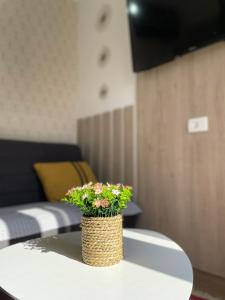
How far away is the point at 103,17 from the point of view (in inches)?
105

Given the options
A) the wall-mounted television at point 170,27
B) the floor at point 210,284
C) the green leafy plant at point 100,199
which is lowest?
the floor at point 210,284

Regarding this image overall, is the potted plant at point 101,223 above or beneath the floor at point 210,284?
above

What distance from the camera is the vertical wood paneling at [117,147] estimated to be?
2.42 m

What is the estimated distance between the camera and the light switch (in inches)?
70.4

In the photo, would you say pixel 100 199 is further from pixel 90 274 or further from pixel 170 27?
pixel 170 27

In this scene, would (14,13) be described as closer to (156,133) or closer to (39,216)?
(156,133)

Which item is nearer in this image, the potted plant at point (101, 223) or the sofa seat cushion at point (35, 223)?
the potted plant at point (101, 223)

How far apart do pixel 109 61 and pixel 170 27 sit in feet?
2.66

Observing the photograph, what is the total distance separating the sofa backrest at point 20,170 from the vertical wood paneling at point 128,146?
0.61 metres

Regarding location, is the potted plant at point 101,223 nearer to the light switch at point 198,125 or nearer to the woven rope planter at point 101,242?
the woven rope planter at point 101,242

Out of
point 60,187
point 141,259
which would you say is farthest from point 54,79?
point 141,259

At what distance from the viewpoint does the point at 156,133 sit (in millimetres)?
2113

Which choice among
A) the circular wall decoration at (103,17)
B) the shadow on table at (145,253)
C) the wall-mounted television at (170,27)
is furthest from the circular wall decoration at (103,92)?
the shadow on table at (145,253)

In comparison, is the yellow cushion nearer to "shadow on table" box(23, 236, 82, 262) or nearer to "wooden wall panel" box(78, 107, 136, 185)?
"wooden wall panel" box(78, 107, 136, 185)
